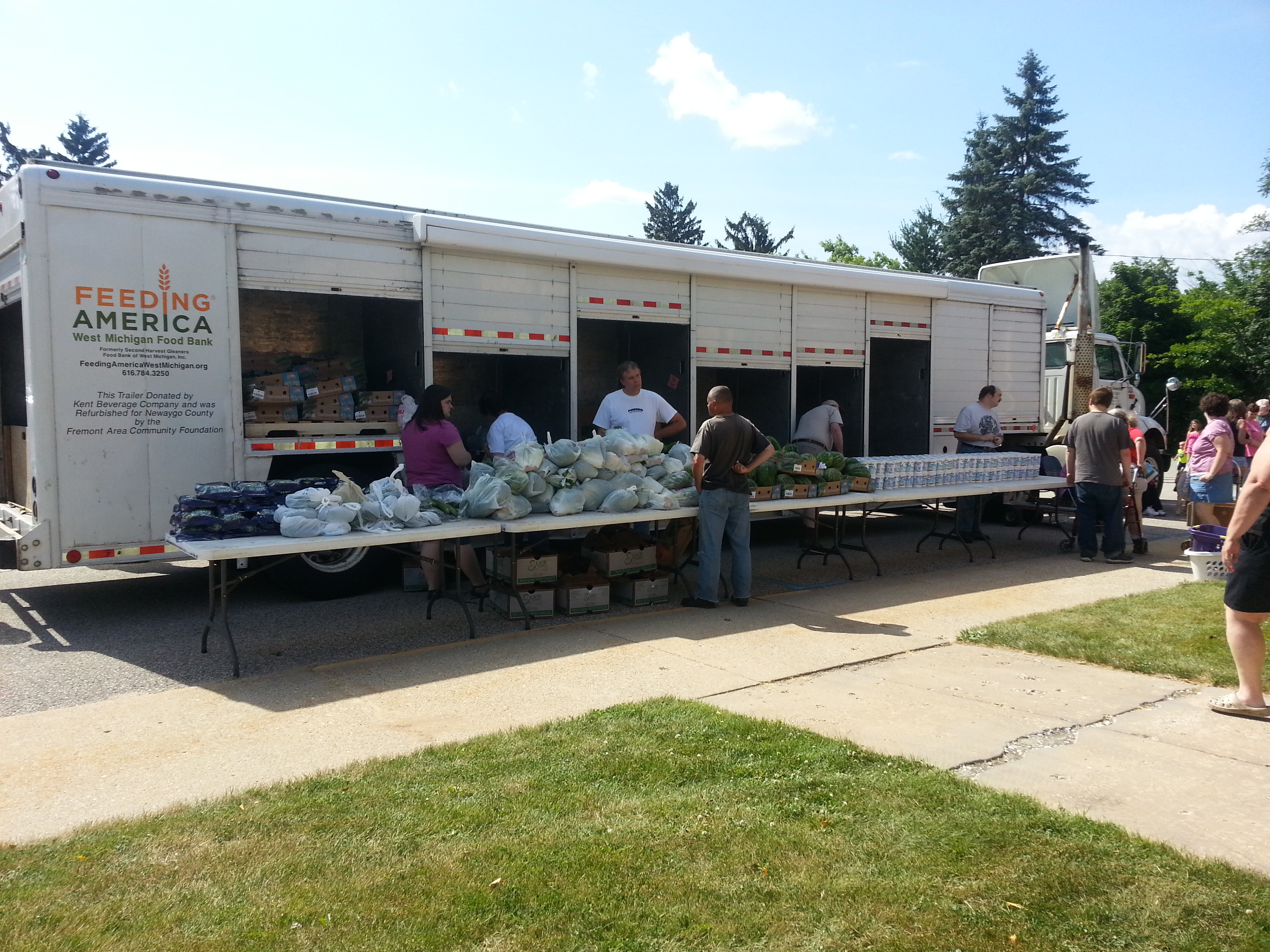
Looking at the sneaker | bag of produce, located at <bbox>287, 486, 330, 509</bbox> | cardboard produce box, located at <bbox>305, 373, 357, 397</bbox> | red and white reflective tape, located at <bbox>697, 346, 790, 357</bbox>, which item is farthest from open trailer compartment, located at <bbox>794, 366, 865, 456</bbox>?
bag of produce, located at <bbox>287, 486, 330, 509</bbox>

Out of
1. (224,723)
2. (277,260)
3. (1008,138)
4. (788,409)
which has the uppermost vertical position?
(1008,138)

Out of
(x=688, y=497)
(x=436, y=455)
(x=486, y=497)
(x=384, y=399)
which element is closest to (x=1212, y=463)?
(x=688, y=497)

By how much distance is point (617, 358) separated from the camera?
12016 millimetres

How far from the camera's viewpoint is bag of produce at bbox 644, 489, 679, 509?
7941 mm

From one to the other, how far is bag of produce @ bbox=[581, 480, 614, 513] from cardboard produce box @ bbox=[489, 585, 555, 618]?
2.34 feet

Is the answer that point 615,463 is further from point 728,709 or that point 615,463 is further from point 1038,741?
point 1038,741

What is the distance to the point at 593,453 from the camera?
306 inches

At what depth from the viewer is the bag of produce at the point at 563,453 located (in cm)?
769

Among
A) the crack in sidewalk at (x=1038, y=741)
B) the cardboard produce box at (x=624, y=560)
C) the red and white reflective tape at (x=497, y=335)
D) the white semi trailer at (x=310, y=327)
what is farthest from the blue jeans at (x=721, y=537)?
the crack in sidewalk at (x=1038, y=741)

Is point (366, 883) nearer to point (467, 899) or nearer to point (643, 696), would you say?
point (467, 899)

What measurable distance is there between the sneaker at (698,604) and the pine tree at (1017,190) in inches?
1525

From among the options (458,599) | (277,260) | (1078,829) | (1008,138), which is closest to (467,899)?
(1078,829)

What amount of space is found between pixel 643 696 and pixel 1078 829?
2524 millimetres

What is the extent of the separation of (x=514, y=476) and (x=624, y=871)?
4265 mm
